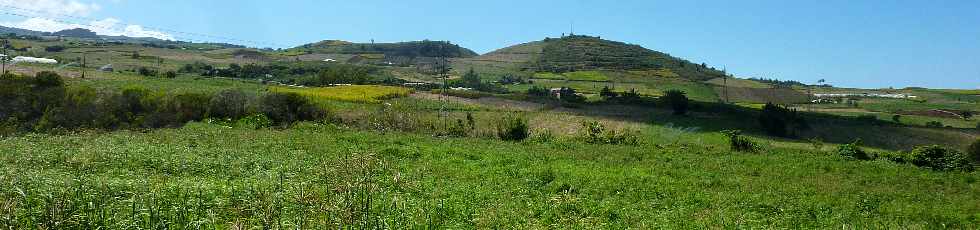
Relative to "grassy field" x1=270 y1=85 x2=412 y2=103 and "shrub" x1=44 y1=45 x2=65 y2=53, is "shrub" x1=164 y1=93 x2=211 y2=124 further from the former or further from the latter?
"shrub" x1=44 y1=45 x2=65 y2=53

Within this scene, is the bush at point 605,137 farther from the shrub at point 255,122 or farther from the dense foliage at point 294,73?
the dense foliage at point 294,73

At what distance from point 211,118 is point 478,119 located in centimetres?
1710

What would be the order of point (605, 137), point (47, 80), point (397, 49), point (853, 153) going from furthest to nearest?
point (397, 49) < point (47, 80) < point (605, 137) < point (853, 153)

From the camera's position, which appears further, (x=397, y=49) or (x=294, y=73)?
(x=397, y=49)

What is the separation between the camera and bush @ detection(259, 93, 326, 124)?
4088 centimetres

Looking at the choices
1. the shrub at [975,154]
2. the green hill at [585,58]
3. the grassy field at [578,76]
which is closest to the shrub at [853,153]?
the shrub at [975,154]

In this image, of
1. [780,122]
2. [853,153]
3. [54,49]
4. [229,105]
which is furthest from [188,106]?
[54,49]

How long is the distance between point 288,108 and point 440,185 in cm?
2731

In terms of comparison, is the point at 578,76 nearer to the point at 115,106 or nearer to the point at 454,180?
the point at 115,106

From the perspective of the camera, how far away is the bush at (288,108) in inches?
1609

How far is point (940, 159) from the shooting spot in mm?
27703

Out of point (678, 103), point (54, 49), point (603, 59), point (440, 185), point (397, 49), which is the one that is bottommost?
point (440, 185)

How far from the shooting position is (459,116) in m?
45.9

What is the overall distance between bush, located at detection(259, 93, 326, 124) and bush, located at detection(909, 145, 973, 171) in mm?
33517
